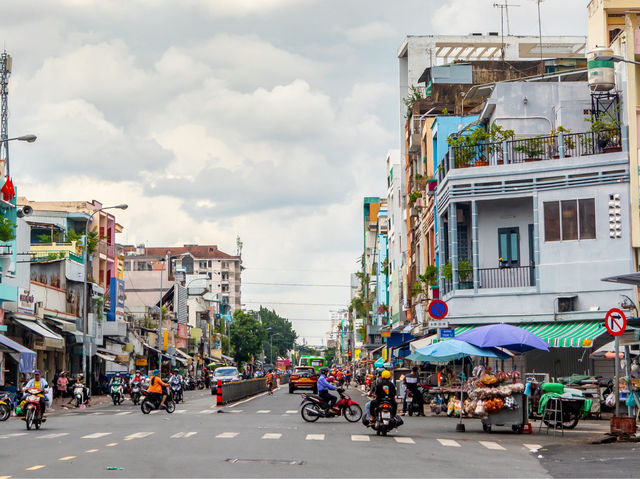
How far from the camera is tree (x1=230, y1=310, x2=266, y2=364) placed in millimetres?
146875

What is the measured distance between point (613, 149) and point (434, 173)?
13001 millimetres

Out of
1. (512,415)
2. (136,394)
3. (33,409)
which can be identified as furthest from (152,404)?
(512,415)

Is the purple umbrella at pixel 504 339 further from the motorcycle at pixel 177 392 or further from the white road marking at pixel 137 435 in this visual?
the motorcycle at pixel 177 392

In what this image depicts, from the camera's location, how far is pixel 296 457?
56.3ft

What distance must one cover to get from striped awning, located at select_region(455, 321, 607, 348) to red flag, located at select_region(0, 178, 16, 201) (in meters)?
25.1

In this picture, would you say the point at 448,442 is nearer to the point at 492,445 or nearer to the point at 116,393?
the point at 492,445

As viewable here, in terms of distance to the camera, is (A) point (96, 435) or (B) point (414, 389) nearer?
(A) point (96, 435)

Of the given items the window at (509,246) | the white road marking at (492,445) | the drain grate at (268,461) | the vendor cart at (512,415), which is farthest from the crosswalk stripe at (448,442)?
the window at (509,246)

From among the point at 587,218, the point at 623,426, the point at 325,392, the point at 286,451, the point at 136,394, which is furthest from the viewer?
the point at 136,394

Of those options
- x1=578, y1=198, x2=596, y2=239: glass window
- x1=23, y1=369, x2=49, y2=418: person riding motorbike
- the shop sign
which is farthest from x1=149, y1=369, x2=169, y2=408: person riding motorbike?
x1=578, y1=198, x2=596, y2=239: glass window

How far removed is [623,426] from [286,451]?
759cm

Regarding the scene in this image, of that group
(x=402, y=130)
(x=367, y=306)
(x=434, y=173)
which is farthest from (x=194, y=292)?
(x=434, y=173)

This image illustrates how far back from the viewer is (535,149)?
127 ft

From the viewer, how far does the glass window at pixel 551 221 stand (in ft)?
122
